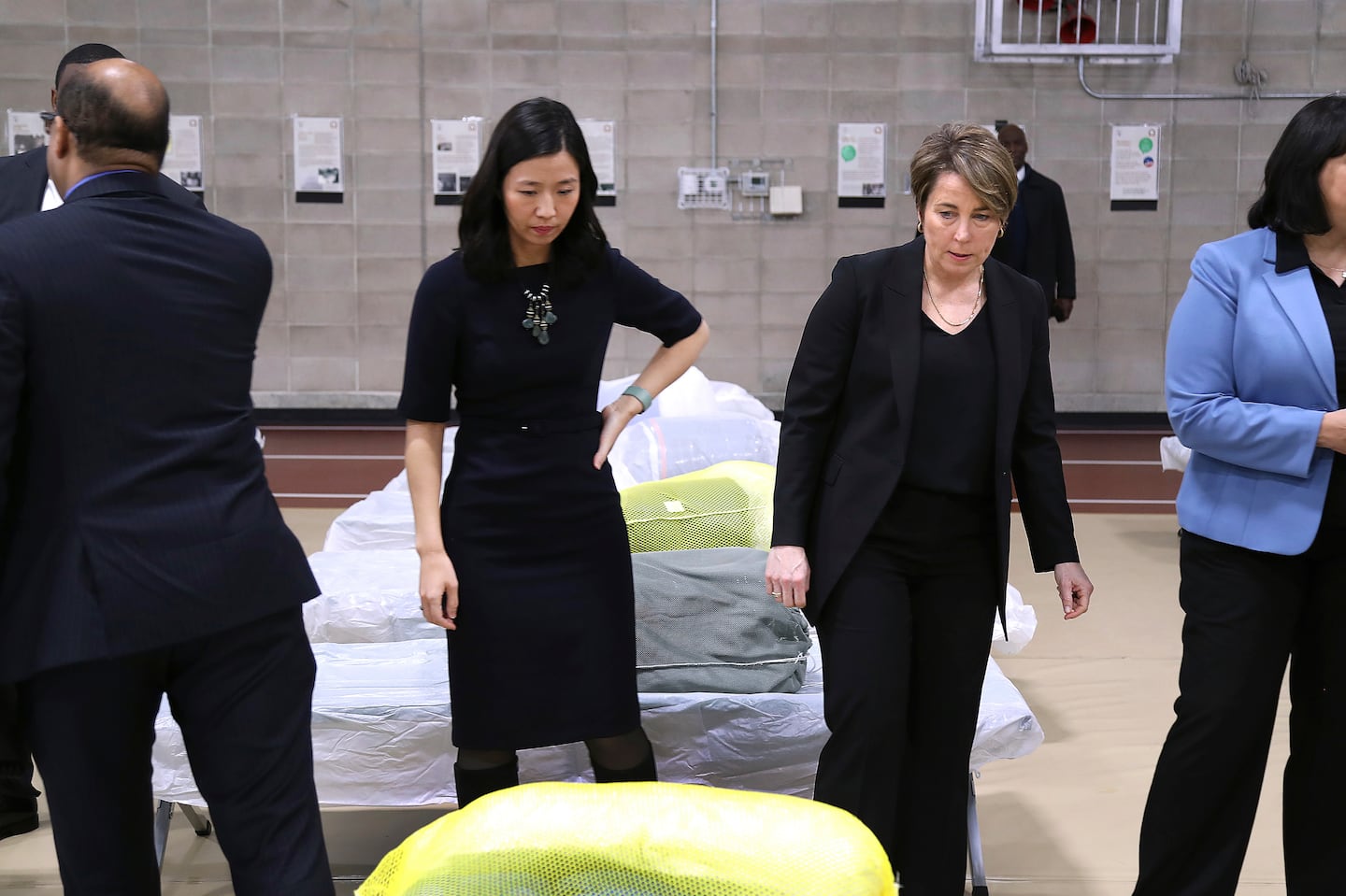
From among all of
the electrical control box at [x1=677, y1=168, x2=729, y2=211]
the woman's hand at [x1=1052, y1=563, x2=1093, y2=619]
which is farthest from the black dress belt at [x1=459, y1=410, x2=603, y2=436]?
the electrical control box at [x1=677, y1=168, x2=729, y2=211]

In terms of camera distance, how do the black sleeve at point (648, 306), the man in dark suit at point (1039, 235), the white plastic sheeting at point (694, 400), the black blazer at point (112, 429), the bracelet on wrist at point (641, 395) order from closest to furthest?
the black blazer at point (112, 429), the black sleeve at point (648, 306), the bracelet on wrist at point (641, 395), the white plastic sheeting at point (694, 400), the man in dark suit at point (1039, 235)

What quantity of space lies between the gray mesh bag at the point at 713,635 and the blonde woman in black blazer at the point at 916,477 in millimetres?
590

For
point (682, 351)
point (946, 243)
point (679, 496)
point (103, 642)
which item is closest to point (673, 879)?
point (103, 642)

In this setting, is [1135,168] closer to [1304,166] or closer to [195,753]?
[1304,166]

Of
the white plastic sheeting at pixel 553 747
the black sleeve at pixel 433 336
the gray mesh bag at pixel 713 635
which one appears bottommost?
the white plastic sheeting at pixel 553 747

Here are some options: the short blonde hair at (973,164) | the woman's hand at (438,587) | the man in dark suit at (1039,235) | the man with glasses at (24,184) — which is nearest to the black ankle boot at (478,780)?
the woman's hand at (438,587)

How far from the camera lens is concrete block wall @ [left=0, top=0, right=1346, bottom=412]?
28.7ft

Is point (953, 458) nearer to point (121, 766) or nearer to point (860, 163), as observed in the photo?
point (121, 766)

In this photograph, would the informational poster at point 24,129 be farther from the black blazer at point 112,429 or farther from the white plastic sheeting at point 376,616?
the black blazer at point 112,429

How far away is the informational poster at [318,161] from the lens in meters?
8.84

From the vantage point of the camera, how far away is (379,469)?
7758mm

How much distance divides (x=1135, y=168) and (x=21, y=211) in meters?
7.70

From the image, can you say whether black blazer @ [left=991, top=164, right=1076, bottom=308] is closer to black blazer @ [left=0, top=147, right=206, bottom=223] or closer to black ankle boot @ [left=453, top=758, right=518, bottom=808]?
black blazer @ [left=0, top=147, right=206, bottom=223]

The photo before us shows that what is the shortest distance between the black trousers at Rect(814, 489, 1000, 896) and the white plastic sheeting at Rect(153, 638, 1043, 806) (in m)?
0.49
